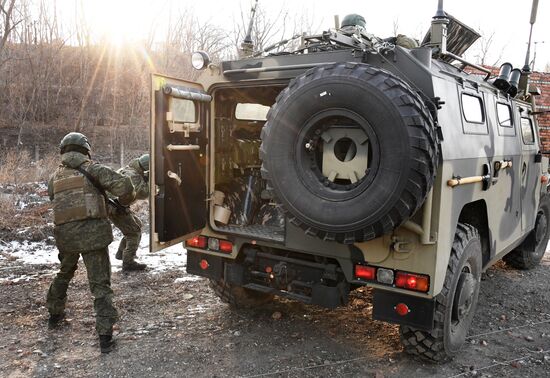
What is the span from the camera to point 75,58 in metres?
18.2

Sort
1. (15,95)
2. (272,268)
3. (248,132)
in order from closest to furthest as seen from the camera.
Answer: (272,268) < (248,132) < (15,95)

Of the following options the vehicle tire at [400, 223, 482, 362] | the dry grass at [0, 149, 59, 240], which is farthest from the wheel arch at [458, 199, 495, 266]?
the dry grass at [0, 149, 59, 240]

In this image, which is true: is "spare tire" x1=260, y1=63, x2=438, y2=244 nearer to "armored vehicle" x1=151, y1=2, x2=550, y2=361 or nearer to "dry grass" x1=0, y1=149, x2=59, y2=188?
"armored vehicle" x1=151, y1=2, x2=550, y2=361

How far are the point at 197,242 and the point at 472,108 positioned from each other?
7.88ft

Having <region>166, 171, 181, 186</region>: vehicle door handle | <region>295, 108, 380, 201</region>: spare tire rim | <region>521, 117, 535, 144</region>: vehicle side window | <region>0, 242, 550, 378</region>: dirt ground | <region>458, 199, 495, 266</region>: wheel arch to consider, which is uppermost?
<region>521, 117, 535, 144</region>: vehicle side window

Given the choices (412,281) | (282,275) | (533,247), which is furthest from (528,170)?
(282,275)

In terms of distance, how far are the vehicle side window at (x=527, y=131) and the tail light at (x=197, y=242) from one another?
344 cm

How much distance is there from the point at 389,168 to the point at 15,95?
1682 centimetres

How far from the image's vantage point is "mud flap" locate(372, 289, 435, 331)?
3029 mm

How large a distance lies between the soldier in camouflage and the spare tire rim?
1.56 meters

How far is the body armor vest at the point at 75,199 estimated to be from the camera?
3.61m

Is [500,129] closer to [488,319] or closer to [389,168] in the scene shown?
[488,319]

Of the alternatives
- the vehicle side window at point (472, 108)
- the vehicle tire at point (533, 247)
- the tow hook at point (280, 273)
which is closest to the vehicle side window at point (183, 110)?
the tow hook at point (280, 273)

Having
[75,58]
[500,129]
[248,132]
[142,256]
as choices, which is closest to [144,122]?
[75,58]
